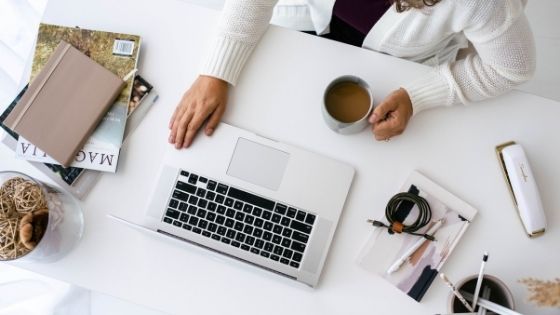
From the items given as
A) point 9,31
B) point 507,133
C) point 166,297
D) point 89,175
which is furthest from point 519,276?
point 9,31

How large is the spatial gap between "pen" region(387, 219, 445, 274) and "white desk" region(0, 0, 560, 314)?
0.04 meters

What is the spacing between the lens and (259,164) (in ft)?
2.54

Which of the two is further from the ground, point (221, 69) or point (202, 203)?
point (221, 69)

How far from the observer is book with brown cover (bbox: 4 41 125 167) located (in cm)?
77

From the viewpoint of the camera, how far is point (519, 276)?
29.0 inches

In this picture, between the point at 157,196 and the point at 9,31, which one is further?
the point at 9,31

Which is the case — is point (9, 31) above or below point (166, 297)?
above

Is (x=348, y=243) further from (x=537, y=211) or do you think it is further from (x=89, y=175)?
(x=89, y=175)

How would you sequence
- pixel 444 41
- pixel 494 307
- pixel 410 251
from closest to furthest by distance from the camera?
pixel 494 307, pixel 410 251, pixel 444 41

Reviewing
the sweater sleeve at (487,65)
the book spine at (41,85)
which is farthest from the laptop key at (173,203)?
the sweater sleeve at (487,65)

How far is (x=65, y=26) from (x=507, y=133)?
84 centimetres

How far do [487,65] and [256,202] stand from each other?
47 cm

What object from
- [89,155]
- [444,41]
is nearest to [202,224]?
[89,155]

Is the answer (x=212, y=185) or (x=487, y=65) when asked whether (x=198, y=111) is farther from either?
(x=487, y=65)
